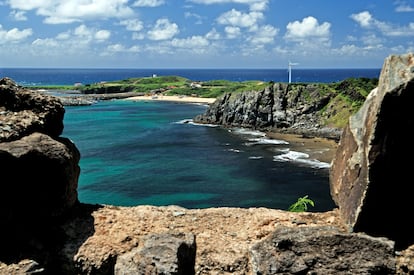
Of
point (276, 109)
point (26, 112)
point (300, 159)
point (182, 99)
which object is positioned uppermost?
point (26, 112)

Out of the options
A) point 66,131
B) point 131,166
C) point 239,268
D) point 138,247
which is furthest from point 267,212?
point 66,131

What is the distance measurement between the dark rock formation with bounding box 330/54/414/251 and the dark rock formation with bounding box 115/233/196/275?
4.86 m

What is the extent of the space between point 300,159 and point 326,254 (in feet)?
199

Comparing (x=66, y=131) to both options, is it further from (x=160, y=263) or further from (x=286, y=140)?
(x=160, y=263)

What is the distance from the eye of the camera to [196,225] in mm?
14352

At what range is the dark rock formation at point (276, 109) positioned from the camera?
4200 inches

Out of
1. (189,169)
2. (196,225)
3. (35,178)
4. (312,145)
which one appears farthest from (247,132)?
(35,178)

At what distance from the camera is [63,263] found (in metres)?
12.6

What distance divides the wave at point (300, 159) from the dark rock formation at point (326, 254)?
55.0 meters

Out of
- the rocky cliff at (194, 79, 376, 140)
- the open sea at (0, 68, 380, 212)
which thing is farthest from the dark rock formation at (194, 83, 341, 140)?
the open sea at (0, 68, 380, 212)

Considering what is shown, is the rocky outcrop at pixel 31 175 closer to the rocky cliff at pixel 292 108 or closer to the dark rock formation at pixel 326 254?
the dark rock formation at pixel 326 254

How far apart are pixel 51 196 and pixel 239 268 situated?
6.24 metres

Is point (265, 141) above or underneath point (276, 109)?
underneath

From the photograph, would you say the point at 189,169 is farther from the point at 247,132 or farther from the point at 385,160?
the point at 385,160
